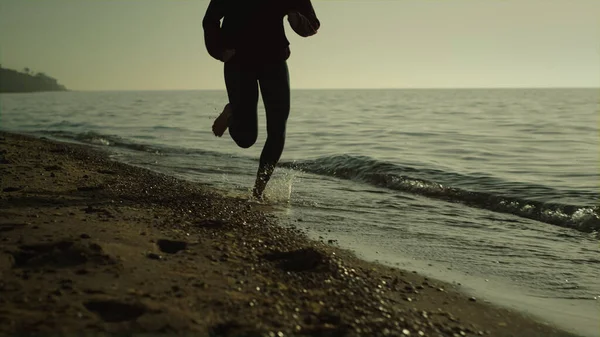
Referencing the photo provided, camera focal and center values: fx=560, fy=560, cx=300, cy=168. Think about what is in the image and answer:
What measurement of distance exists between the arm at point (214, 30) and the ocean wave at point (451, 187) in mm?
3439

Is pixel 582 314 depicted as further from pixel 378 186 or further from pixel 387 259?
A: pixel 378 186

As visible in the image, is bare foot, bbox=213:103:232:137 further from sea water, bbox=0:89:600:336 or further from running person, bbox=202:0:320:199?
sea water, bbox=0:89:600:336

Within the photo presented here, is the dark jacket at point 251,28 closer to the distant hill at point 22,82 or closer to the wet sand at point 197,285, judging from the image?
the wet sand at point 197,285

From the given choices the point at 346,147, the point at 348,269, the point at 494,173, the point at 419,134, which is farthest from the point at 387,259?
the point at 419,134

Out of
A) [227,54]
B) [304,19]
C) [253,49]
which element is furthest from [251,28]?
[304,19]

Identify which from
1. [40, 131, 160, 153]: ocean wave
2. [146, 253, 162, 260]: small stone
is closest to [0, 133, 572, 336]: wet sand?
[146, 253, 162, 260]: small stone

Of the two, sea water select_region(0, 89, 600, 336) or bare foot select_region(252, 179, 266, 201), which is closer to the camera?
sea water select_region(0, 89, 600, 336)

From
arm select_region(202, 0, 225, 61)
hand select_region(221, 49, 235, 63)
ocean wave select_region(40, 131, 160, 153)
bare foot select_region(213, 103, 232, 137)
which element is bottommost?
ocean wave select_region(40, 131, 160, 153)

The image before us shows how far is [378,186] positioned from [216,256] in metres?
5.00

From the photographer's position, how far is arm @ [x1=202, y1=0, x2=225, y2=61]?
4566 mm

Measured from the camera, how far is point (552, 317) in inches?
105

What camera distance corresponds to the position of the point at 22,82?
12725cm

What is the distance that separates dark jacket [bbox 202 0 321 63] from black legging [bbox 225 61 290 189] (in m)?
0.09

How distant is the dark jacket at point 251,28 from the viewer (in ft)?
15.0
